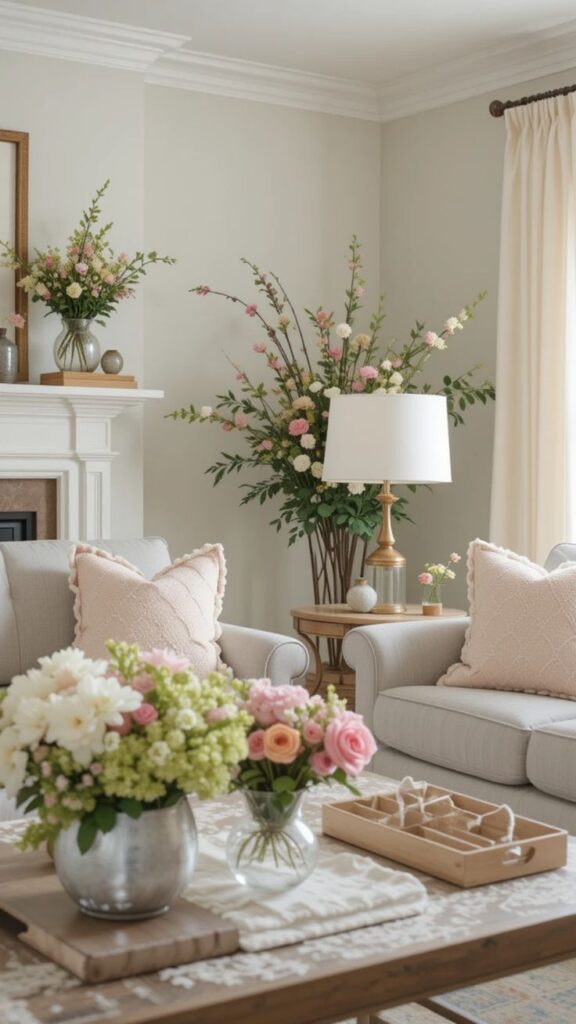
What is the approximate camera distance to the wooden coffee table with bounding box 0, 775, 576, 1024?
1.56 m

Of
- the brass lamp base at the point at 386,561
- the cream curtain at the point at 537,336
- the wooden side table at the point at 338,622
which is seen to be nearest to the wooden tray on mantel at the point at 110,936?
the wooden side table at the point at 338,622

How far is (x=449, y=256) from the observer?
5621mm

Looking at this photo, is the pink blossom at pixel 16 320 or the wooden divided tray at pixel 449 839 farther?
the pink blossom at pixel 16 320

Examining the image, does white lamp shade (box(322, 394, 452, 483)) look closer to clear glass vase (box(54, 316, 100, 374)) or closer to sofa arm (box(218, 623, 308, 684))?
sofa arm (box(218, 623, 308, 684))

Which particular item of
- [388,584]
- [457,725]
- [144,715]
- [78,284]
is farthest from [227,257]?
[144,715]

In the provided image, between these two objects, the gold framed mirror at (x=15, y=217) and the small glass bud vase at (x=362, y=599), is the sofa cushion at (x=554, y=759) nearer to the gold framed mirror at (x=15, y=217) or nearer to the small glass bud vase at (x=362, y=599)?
the small glass bud vase at (x=362, y=599)

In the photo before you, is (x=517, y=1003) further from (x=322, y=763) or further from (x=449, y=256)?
(x=449, y=256)

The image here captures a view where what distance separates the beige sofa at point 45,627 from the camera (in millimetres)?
3543

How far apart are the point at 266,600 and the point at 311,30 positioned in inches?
92.7

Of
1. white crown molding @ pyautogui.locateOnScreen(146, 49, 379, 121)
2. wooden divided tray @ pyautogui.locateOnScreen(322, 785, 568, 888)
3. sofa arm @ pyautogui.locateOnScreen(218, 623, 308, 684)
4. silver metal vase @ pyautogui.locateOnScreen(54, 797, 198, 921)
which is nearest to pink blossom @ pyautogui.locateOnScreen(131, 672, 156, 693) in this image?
silver metal vase @ pyautogui.locateOnScreen(54, 797, 198, 921)

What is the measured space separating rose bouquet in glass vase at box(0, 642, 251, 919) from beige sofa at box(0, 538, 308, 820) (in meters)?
1.77

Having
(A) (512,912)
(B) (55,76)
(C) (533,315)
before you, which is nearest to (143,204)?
(B) (55,76)

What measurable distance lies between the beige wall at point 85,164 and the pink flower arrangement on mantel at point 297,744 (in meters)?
3.22

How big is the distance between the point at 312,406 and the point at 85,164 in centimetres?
127
